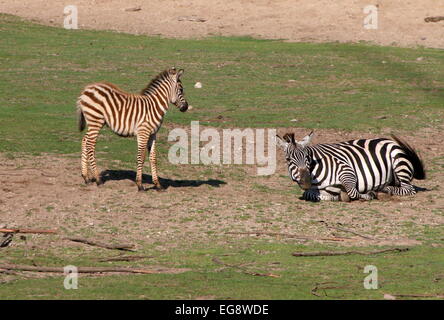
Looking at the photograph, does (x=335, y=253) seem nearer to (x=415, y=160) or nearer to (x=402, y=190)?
(x=402, y=190)

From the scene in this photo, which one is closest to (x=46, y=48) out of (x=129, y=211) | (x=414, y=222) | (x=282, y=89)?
(x=282, y=89)

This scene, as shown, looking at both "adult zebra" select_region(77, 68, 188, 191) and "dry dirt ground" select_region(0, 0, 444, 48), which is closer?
"adult zebra" select_region(77, 68, 188, 191)

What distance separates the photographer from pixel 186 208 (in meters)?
13.2

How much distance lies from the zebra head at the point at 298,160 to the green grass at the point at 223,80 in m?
3.02

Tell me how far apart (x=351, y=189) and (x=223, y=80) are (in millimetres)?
8641

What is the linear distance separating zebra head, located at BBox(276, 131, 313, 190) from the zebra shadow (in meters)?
1.29

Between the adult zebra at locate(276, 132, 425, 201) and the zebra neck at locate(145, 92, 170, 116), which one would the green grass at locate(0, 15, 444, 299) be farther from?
the zebra neck at locate(145, 92, 170, 116)

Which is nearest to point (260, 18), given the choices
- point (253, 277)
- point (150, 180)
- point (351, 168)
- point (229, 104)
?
point (229, 104)

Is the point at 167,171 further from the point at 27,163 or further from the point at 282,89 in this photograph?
the point at 282,89

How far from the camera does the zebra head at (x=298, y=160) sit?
44.9 ft

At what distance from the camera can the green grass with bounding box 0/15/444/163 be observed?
59.9 ft

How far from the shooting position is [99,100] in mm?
14242

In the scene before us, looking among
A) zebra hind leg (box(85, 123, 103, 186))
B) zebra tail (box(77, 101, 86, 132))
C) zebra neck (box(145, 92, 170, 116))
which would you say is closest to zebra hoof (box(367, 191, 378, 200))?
zebra neck (box(145, 92, 170, 116))
